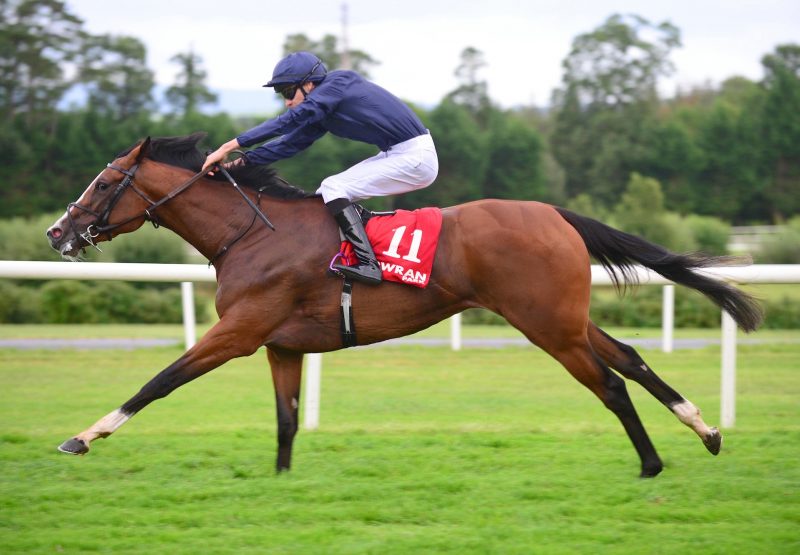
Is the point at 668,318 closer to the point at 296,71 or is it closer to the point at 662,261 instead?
the point at 662,261

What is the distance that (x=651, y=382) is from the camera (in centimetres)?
536

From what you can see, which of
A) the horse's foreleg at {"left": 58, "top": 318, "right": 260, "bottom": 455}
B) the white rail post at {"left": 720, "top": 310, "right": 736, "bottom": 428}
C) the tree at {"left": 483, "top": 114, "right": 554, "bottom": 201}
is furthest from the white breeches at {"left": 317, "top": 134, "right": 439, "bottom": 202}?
the tree at {"left": 483, "top": 114, "right": 554, "bottom": 201}

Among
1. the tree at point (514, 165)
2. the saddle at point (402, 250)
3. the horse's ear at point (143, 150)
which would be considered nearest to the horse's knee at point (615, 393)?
the saddle at point (402, 250)

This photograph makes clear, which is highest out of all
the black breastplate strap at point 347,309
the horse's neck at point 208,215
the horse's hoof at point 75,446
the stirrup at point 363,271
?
the horse's neck at point 208,215

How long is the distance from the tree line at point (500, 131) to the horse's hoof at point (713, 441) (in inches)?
867

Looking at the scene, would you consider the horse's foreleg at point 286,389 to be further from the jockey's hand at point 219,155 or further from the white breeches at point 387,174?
the jockey's hand at point 219,155

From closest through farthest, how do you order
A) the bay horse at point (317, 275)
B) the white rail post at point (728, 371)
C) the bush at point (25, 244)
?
the bay horse at point (317, 275), the white rail post at point (728, 371), the bush at point (25, 244)

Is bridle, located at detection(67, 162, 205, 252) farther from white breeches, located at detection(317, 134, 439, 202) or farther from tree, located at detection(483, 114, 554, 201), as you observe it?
tree, located at detection(483, 114, 554, 201)

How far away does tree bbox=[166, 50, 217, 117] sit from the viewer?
38906 millimetres

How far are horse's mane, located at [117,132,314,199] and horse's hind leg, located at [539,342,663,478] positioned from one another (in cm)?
178

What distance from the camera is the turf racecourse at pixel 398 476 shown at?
13.4 feet

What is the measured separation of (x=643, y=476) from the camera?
16.9ft

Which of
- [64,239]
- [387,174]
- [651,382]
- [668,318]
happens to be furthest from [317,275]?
[668,318]

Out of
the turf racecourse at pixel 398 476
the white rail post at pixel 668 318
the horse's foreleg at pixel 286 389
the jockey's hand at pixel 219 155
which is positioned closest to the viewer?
the turf racecourse at pixel 398 476
